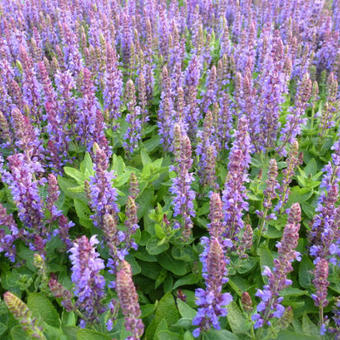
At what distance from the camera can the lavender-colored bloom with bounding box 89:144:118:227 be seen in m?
3.50

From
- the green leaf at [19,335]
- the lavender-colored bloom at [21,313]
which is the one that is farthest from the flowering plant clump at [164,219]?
the green leaf at [19,335]

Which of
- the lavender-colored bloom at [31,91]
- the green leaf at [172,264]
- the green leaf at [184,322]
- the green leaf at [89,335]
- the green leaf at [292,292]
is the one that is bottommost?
the green leaf at [172,264]

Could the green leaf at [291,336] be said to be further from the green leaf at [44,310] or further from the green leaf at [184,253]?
the green leaf at [44,310]

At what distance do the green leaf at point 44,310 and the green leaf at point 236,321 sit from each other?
166 centimetres

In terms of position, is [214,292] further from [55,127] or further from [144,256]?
[55,127]

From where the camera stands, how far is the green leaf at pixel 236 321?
10.5 feet

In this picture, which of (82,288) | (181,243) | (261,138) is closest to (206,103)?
(261,138)

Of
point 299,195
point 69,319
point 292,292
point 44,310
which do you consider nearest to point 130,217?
point 69,319

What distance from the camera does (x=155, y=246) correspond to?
401 cm

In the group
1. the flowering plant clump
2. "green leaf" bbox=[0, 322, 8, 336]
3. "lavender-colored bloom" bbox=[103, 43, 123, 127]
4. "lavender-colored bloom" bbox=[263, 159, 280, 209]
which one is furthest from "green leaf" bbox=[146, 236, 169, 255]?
"lavender-colored bloom" bbox=[103, 43, 123, 127]

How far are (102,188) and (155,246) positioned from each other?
37.7 inches

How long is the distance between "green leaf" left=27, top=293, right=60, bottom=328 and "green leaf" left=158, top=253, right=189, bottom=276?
1310 mm

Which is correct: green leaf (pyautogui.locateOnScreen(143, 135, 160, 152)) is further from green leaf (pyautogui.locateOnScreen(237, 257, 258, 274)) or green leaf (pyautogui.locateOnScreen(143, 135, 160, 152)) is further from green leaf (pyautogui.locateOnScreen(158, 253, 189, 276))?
green leaf (pyautogui.locateOnScreen(237, 257, 258, 274))

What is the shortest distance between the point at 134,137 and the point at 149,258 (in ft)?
6.82
